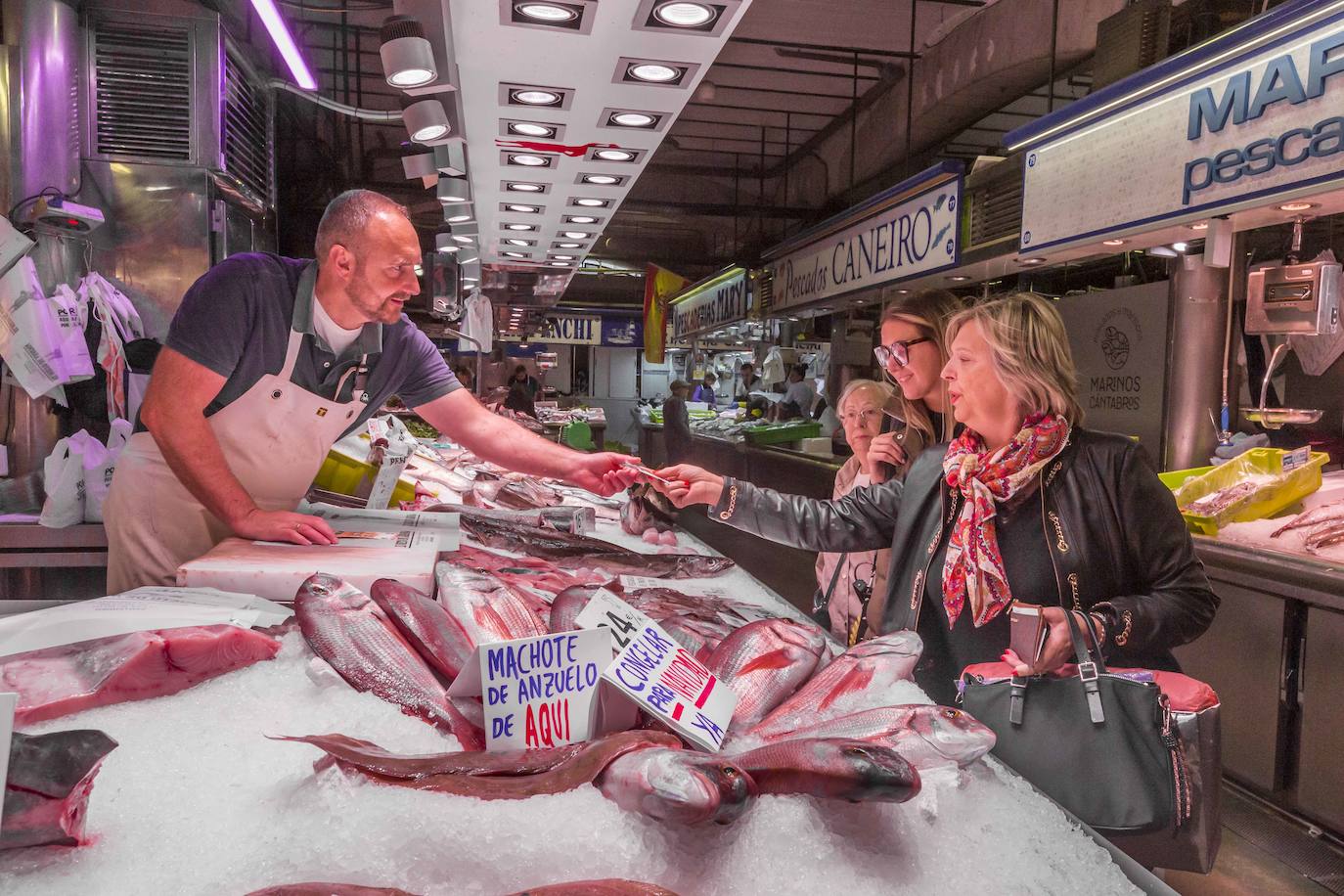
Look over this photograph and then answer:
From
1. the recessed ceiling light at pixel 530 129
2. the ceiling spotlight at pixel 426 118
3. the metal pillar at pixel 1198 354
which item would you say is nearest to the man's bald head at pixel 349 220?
the ceiling spotlight at pixel 426 118

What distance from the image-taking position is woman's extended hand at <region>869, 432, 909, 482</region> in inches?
122

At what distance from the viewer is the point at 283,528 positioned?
2.08 meters

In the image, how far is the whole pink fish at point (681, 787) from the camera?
81 centimetres

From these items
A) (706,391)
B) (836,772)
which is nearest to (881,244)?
(836,772)

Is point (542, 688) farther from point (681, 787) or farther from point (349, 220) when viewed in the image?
point (349, 220)

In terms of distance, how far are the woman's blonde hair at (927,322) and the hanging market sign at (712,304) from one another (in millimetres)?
8669

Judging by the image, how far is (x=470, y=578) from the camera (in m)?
1.80

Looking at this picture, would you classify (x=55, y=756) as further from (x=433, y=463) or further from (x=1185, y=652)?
(x=1185, y=652)

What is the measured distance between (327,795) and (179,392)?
1.68 m

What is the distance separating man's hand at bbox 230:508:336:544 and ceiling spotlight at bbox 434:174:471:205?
322cm

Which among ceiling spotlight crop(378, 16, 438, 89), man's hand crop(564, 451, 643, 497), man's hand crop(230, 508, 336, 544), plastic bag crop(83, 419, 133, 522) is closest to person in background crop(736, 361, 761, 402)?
plastic bag crop(83, 419, 133, 522)

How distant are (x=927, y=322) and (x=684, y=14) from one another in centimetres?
130

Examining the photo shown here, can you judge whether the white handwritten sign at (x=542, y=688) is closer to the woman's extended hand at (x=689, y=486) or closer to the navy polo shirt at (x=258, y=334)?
the woman's extended hand at (x=689, y=486)

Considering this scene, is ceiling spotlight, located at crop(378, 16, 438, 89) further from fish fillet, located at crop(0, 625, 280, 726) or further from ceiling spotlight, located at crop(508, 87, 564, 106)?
fish fillet, located at crop(0, 625, 280, 726)
